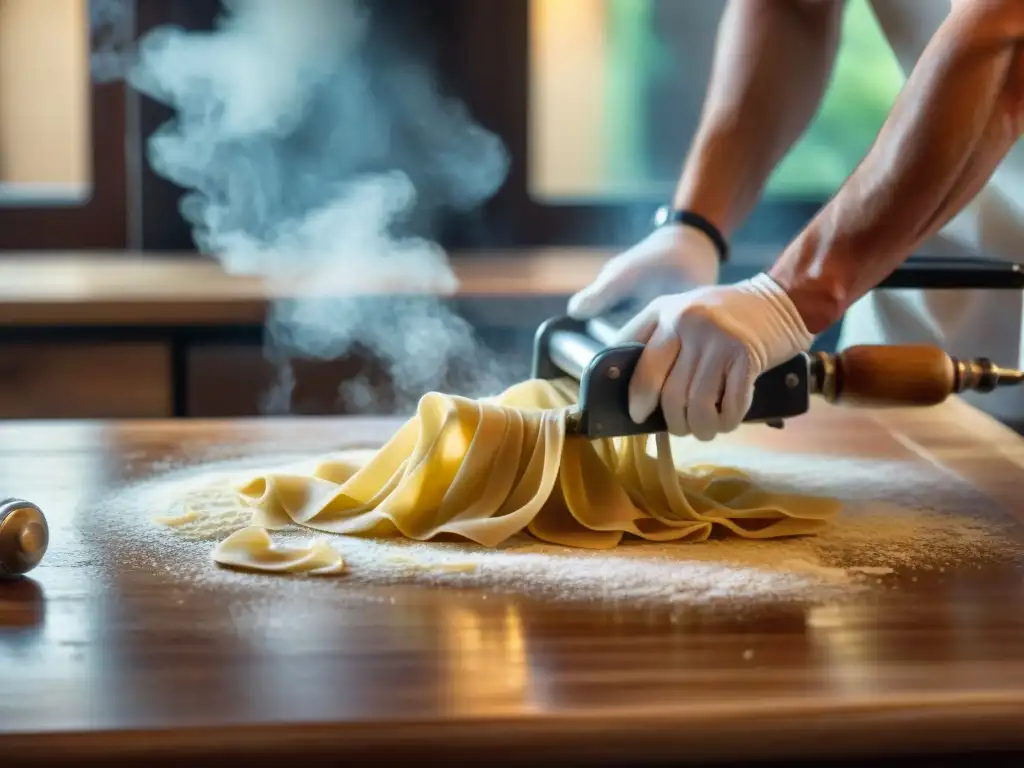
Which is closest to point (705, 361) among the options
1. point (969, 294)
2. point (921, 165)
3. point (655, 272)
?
point (921, 165)

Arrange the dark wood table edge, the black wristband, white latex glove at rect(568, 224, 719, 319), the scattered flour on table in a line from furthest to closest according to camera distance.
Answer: the black wristband < white latex glove at rect(568, 224, 719, 319) < the scattered flour on table < the dark wood table edge

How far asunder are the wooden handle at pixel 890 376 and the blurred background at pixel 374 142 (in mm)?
1048

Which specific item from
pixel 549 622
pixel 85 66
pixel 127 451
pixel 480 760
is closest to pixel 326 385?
pixel 127 451

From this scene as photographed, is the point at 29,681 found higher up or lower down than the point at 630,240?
lower down

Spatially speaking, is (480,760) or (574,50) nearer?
(480,760)

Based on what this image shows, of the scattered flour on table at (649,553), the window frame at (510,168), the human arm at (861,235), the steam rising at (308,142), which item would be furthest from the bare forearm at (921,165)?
the window frame at (510,168)

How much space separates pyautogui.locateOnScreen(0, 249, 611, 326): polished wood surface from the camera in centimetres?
195

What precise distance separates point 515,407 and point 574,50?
5.77 feet

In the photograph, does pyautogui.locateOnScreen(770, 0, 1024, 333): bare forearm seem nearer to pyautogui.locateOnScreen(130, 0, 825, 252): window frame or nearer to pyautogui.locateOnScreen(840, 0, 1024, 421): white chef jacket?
pyautogui.locateOnScreen(840, 0, 1024, 421): white chef jacket

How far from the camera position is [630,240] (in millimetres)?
2803

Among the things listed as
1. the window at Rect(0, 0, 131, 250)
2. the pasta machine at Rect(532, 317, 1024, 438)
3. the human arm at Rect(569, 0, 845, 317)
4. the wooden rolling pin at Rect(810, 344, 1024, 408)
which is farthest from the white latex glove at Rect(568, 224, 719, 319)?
the window at Rect(0, 0, 131, 250)

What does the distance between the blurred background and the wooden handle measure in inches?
41.3

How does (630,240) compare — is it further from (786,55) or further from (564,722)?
(564,722)

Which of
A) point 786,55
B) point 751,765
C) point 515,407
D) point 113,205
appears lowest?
point 751,765
